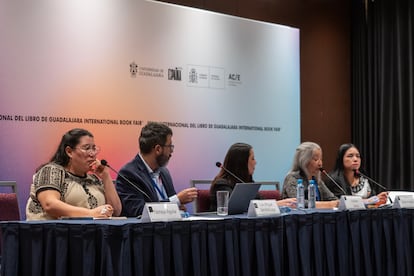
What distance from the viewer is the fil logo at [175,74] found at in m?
4.40

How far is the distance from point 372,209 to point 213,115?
217 cm

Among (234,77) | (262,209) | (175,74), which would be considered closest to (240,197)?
(262,209)

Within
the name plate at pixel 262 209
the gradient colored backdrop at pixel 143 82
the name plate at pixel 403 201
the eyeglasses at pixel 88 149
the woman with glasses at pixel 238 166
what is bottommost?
the name plate at pixel 403 201

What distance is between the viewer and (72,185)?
2746 mm

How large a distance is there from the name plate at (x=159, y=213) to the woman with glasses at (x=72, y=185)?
508mm

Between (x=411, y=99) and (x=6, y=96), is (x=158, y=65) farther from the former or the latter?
(x=411, y=99)

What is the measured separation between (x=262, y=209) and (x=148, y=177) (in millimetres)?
849

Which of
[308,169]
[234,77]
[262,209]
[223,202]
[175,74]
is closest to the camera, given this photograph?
[262,209]

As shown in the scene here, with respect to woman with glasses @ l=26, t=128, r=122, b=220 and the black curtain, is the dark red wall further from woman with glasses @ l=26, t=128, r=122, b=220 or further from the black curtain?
woman with glasses @ l=26, t=128, r=122, b=220

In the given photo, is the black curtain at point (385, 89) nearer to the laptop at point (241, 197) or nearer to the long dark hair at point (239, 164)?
the long dark hair at point (239, 164)

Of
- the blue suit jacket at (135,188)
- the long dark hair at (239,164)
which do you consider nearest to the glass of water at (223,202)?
the blue suit jacket at (135,188)

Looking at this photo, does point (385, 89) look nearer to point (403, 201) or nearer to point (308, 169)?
point (308, 169)

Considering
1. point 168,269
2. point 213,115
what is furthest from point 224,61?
point 168,269

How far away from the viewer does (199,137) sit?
4574 millimetres
